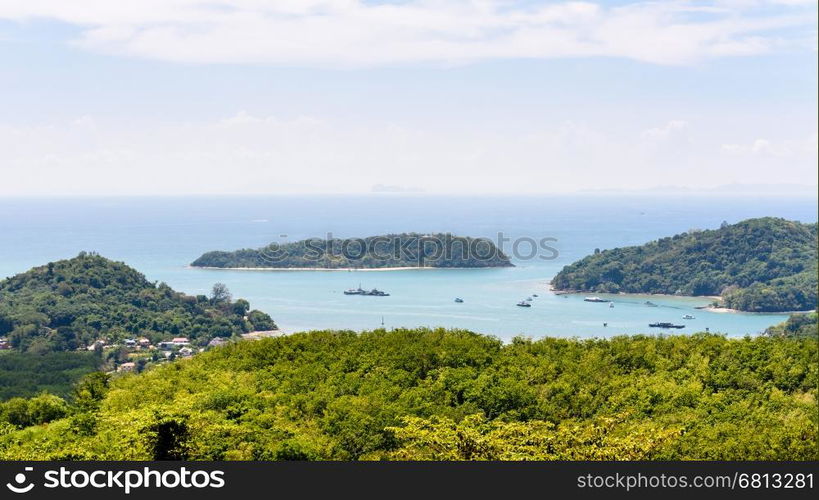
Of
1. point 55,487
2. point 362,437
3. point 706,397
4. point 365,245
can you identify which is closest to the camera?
point 55,487

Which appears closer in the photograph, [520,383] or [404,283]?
[520,383]

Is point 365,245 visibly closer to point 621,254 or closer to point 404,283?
point 404,283

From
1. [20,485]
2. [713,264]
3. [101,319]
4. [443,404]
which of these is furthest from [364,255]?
[20,485]

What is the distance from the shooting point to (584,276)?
6688 cm

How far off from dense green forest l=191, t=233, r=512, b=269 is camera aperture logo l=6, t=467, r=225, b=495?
70485 mm

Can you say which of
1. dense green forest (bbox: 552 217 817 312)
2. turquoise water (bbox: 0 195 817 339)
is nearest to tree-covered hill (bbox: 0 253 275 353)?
turquoise water (bbox: 0 195 817 339)

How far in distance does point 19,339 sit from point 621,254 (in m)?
43.3

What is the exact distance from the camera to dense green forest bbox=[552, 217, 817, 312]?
205 feet

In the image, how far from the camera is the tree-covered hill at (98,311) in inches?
1607

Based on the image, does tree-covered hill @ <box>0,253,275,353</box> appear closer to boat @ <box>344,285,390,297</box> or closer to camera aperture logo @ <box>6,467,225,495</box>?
boat @ <box>344,285,390,297</box>

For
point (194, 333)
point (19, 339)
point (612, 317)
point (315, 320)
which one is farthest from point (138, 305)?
point (612, 317)

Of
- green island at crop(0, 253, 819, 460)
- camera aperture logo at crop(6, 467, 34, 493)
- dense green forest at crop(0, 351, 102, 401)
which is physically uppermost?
camera aperture logo at crop(6, 467, 34, 493)

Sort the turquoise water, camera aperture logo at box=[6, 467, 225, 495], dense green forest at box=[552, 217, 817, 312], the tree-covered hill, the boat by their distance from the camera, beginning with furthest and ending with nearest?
the boat < dense green forest at box=[552, 217, 817, 312] < the turquoise water < the tree-covered hill < camera aperture logo at box=[6, 467, 225, 495]

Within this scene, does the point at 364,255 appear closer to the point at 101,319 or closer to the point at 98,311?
the point at 98,311
